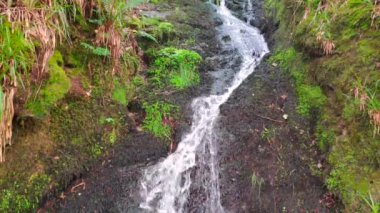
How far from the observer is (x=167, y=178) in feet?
13.9

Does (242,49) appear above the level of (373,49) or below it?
below

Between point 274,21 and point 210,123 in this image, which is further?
point 274,21

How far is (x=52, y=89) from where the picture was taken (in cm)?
387

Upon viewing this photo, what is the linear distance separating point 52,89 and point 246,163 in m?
2.77

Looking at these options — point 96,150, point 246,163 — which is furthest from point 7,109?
point 246,163

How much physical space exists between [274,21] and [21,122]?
621cm

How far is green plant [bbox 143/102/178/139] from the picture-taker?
15.1 ft

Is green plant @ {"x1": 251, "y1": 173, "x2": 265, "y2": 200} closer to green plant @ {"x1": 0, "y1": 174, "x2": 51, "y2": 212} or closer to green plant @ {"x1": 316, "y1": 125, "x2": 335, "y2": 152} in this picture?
green plant @ {"x1": 316, "y1": 125, "x2": 335, "y2": 152}

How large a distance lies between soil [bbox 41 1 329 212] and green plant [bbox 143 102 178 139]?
151mm

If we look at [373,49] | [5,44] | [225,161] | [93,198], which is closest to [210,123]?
[225,161]

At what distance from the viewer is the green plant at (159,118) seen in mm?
4602

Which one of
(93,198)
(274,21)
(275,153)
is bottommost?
(93,198)

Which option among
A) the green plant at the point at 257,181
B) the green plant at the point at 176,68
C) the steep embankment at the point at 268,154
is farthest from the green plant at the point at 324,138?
the green plant at the point at 176,68

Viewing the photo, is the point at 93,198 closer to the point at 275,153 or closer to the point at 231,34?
the point at 275,153
